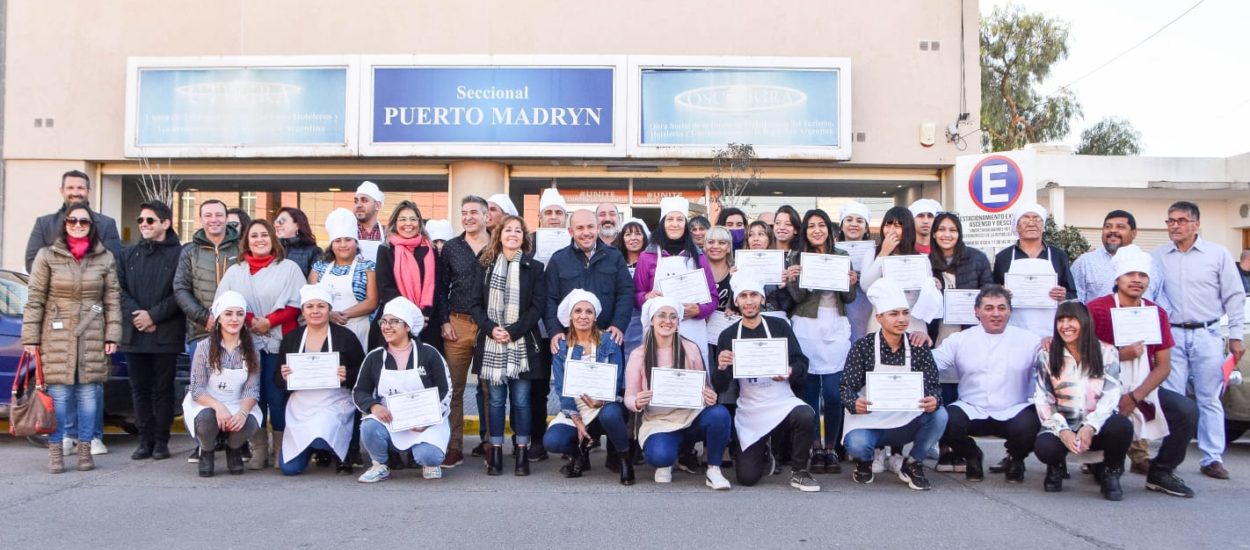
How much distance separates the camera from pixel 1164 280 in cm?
765

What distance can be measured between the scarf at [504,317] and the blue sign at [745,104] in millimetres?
9428

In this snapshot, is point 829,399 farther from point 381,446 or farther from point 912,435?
point 381,446

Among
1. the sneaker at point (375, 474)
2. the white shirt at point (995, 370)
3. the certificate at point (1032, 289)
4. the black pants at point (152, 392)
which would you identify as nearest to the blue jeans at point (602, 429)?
the sneaker at point (375, 474)

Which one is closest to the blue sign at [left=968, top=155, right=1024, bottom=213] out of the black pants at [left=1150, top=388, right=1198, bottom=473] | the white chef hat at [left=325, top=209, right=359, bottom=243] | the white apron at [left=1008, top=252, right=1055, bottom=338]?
the white apron at [left=1008, top=252, right=1055, bottom=338]

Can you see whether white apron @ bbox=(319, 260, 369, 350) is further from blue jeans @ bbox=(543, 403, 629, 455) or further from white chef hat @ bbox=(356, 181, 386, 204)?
blue jeans @ bbox=(543, 403, 629, 455)

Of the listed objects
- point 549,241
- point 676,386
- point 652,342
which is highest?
point 549,241

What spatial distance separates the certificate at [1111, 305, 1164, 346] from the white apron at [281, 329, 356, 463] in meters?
5.52

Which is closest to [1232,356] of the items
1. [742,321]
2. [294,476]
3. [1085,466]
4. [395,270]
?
[1085,466]

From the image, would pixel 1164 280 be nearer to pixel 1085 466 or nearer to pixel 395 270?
pixel 1085 466

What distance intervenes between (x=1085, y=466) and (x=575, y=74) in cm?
1110

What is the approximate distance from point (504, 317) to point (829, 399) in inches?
101

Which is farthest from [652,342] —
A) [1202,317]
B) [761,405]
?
[1202,317]

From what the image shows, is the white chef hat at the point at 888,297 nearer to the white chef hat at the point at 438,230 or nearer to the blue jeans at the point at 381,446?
the blue jeans at the point at 381,446

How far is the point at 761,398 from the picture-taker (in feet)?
22.9
